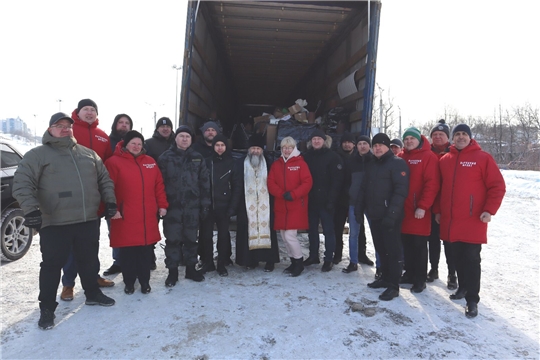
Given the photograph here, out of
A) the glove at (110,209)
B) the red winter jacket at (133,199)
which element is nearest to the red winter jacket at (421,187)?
the red winter jacket at (133,199)

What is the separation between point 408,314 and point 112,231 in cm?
296

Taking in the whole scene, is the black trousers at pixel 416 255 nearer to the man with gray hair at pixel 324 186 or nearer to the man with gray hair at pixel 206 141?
the man with gray hair at pixel 324 186

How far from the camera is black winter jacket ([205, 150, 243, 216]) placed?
13.0ft

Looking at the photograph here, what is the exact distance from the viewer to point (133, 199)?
3357mm

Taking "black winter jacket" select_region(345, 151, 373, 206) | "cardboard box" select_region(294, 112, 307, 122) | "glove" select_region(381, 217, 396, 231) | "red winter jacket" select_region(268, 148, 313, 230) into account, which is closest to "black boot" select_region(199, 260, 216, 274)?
"red winter jacket" select_region(268, 148, 313, 230)

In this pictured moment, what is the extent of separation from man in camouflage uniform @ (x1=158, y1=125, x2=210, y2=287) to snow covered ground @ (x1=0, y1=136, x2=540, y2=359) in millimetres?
445

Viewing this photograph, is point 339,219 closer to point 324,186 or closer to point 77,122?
point 324,186

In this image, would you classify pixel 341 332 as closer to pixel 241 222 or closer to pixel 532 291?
pixel 241 222

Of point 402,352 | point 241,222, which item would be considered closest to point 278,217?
point 241,222

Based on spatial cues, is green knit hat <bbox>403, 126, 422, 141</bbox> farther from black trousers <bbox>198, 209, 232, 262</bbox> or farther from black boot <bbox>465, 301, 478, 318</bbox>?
black trousers <bbox>198, 209, 232, 262</bbox>

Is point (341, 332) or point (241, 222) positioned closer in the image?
point (341, 332)

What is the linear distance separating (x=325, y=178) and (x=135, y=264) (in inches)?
93.3

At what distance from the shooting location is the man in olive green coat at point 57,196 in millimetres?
2705

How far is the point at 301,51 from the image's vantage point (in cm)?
718
